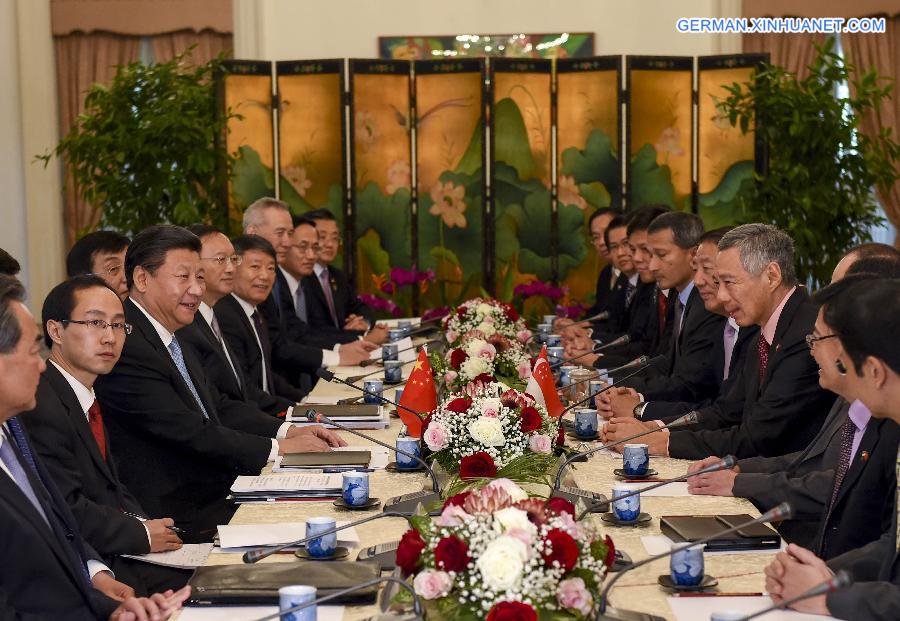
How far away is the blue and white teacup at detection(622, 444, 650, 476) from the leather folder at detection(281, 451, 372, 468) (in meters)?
0.71

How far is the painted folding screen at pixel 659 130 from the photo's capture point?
8188 millimetres

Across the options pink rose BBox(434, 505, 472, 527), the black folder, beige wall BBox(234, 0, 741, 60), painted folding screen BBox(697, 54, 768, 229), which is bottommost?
the black folder

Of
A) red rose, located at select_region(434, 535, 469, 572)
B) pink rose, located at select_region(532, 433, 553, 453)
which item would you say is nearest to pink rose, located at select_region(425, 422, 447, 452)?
pink rose, located at select_region(532, 433, 553, 453)

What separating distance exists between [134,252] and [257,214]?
8.54ft

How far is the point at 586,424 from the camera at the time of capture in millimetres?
3730

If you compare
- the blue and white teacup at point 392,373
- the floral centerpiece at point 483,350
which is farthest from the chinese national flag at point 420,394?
the blue and white teacup at point 392,373

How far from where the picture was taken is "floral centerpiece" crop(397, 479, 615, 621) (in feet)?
5.91

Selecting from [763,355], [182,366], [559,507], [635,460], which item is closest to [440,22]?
[182,366]

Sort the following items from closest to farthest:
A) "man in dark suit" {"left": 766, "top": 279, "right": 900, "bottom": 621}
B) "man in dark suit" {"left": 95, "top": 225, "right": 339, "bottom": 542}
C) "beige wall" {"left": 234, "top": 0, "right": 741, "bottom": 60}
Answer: "man in dark suit" {"left": 766, "top": 279, "right": 900, "bottom": 621} → "man in dark suit" {"left": 95, "top": 225, "right": 339, "bottom": 542} → "beige wall" {"left": 234, "top": 0, "right": 741, "bottom": 60}

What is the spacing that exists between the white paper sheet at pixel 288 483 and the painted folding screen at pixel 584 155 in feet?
18.3

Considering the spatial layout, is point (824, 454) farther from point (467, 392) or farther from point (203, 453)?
point (203, 453)

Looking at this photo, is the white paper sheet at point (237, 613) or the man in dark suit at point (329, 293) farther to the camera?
the man in dark suit at point (329, 293)

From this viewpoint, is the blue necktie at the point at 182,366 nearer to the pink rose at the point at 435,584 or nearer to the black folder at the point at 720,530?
the black folder at the point at 720,530

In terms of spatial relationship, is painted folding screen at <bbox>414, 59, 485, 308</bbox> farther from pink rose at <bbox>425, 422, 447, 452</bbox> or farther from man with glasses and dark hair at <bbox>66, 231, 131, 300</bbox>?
pink rose at <bbox>425, 422, 447, 452</bbox>
